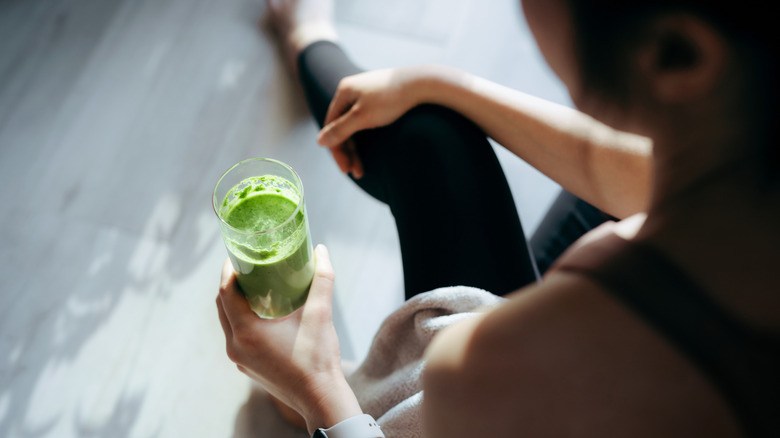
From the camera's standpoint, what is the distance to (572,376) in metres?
0.38

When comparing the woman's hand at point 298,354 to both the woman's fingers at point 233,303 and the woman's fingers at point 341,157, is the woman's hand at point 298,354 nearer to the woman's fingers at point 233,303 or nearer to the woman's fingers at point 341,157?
the woman's fingers at point 233,303

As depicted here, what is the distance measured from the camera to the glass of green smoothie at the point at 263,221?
69cm

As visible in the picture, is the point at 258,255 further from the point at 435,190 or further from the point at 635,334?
the point at 635,334

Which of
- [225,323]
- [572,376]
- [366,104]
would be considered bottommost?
[225,323]

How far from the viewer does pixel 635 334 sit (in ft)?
1.20

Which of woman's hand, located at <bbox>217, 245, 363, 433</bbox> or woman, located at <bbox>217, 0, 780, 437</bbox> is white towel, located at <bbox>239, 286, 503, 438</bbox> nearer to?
woman's hand, located at <bbox>217, 245, 363, 433</bbox>

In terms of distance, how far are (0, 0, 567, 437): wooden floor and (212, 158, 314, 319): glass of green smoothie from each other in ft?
1.57

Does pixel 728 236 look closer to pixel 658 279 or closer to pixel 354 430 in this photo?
pixel 658 279

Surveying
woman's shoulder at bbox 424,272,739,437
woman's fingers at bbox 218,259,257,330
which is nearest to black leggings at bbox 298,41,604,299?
woman's fingers at bbox 218,259,257,330

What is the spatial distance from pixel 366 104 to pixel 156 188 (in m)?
0.68

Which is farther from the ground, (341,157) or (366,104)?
(366,104)

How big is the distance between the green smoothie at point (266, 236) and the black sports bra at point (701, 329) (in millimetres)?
402

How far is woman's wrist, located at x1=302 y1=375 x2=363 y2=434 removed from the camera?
708 mm

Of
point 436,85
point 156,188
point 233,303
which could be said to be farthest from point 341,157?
point 156,188
